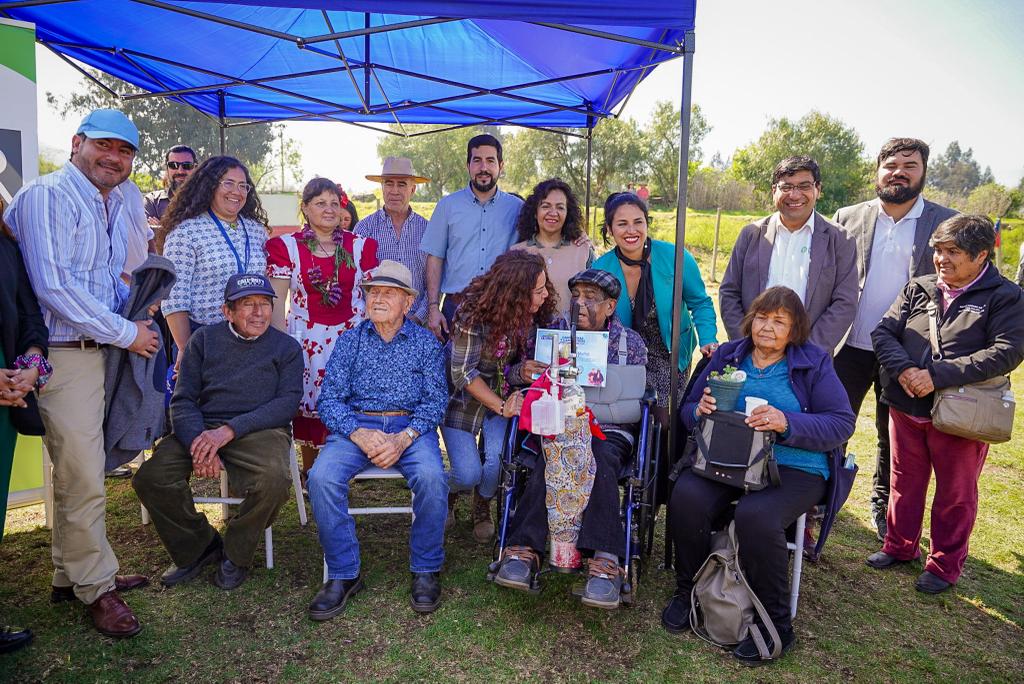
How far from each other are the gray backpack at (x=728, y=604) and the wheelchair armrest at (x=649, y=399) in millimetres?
693

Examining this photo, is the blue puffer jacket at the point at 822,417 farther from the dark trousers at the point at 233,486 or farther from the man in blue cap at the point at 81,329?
the man in blue cap at the point at 81,329

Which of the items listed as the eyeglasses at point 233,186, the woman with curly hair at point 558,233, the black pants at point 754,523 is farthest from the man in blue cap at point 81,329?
the black pants at point 754,523

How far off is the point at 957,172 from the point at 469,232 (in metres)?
121

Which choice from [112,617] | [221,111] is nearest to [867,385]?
[112,617]

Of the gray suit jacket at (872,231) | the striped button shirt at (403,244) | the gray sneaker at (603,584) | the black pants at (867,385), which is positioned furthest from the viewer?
the striped button shirt at (403,244)

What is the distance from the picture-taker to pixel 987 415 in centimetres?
321

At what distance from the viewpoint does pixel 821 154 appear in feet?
145

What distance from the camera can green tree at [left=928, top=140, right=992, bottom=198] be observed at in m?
98.8

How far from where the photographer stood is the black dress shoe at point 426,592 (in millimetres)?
3180

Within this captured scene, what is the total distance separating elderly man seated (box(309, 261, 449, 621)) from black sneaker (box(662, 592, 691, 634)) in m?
1.11

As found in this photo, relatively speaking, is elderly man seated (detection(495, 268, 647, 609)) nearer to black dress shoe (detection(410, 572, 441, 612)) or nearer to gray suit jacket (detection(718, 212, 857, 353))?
black dress shoe (detection(410, 572, 441, 612))

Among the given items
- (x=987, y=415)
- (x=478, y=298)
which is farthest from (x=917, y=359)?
(x=478, y=298)

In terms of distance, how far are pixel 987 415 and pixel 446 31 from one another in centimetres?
413

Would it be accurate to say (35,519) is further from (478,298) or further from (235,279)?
(478,298)
